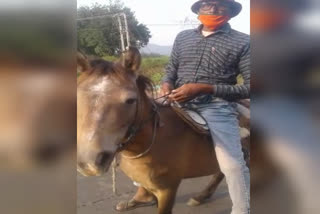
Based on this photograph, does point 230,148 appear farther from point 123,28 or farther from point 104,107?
point 123,28

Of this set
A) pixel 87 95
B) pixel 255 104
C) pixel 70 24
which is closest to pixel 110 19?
pixel 87 95

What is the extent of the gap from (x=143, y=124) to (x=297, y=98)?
100cm

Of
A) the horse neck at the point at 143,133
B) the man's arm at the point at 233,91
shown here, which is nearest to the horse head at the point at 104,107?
the horse neck at the point at 143,133

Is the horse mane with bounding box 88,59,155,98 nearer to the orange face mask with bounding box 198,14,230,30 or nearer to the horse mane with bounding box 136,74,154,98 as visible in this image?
the horse mane with bounding box 136,74,154,98

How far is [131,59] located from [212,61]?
37 centimetres

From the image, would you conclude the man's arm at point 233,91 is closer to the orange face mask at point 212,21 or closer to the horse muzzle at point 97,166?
the orange face mask at point 212,21

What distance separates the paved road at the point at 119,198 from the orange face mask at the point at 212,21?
1106 mm

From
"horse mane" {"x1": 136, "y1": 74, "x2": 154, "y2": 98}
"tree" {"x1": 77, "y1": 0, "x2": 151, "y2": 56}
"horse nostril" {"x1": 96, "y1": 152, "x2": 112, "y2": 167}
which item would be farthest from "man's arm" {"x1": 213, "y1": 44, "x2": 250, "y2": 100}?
"horse nostril" {"x1": 96, "y1": 152, "x2": 112, "y2": 167}

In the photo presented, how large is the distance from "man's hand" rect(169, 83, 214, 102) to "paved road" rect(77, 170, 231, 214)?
0.75m

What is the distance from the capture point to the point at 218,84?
1397mm

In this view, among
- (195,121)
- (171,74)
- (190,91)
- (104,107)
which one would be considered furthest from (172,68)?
(104,107)

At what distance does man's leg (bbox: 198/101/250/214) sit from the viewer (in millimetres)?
1327

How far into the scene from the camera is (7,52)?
427 mm

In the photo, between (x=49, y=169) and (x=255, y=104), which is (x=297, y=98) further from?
(x=49, y=169)
